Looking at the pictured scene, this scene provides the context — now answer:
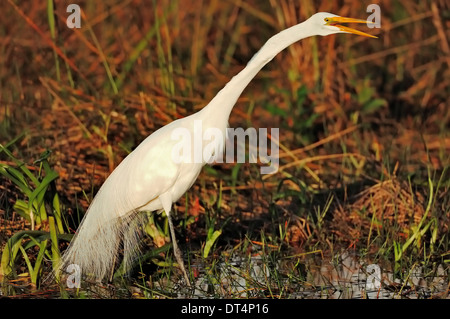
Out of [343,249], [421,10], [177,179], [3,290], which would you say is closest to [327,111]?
[421,10]

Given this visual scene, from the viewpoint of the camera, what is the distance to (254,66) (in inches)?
131

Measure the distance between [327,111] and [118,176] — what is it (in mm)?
2158

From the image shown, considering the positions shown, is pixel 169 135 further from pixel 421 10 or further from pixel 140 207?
pixel 421 10

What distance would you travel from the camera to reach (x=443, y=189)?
164 inches

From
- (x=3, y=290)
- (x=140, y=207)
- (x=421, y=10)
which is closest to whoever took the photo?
(x=3, y=290)

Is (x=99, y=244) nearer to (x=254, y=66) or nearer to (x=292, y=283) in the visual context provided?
(x=292, y=283)

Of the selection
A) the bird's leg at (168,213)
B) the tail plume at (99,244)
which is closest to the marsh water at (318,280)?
the bird's leg at (168,213)

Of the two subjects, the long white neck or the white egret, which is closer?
the long white neck

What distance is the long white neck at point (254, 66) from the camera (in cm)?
328

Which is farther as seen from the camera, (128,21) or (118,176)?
(128,21)

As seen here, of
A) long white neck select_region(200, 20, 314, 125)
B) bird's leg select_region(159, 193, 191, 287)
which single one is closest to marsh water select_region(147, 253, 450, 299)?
bird's leg select_region(159, 193, 191, 287)

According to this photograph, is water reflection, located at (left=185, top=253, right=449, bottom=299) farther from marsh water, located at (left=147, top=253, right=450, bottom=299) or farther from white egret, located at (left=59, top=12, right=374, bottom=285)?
white egret, located at (left=59, top=12, right=374, bottom=285)

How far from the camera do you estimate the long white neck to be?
10.8 feet

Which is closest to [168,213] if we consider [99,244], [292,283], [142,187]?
[142,187]
